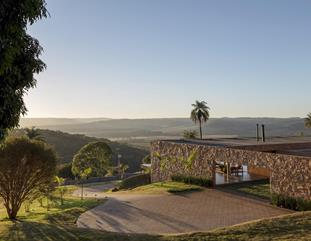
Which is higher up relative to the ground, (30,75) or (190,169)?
(30,75)

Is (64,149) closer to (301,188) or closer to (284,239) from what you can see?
(301,188)

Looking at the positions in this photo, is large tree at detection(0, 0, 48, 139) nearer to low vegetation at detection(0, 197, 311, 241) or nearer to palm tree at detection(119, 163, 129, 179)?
low vegetation at detection(0, 197, 311, 241)

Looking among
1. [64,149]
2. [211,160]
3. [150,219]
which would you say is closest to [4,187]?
[150,219]

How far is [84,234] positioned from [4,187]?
43.7ft

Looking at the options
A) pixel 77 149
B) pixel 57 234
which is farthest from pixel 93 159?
pixel 77 149

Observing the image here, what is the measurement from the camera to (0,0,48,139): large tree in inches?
368

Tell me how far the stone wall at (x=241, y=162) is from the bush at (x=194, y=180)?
0.37 metres

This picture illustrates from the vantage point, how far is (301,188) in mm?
21766

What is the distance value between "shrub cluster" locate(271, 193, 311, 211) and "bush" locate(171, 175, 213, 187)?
7.97 metres

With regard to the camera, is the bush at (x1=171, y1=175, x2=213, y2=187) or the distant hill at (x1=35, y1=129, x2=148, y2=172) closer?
the bush at (x1=171, y1=175, x2=213, y2=187)

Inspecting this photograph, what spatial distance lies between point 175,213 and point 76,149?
9281cm

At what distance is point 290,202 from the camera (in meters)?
22.2

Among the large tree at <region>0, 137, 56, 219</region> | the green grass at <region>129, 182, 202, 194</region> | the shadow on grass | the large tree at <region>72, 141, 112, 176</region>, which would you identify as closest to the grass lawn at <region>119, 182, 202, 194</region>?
the green grass at <region>129, 182, 202, 194</region>

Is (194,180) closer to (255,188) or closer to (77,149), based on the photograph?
(255,188)
